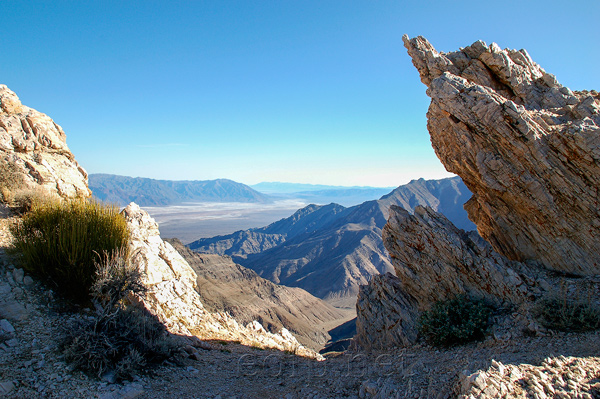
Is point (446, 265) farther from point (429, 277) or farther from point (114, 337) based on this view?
point (114, 337)

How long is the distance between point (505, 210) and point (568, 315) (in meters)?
4.89

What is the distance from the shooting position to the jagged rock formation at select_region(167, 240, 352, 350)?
5334 cm

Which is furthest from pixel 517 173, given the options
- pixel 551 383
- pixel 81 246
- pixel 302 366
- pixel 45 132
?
pixel 45 132

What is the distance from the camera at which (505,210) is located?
487 inches

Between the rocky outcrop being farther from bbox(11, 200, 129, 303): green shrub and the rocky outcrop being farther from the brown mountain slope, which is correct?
the brown mountain slope

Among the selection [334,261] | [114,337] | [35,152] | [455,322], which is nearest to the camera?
[114,337]

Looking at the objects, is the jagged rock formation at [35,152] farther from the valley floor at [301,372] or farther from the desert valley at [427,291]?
the valley floor at [301,372]

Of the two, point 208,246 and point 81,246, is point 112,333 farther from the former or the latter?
point 208,246

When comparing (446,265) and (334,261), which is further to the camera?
(334,261)

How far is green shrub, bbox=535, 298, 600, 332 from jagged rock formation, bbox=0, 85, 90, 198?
61.4 ft

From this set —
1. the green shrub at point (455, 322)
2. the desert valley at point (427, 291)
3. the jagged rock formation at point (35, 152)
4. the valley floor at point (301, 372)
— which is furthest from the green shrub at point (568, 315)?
the jagged rock formation at point (35, 152)

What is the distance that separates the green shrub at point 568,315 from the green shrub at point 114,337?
415 inches

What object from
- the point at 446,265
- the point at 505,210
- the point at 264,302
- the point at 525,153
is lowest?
the point at 264,302

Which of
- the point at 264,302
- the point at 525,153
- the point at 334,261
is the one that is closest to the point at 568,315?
the point at 525,153
